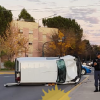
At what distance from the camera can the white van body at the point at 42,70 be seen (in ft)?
64.1

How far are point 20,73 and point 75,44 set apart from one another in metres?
67.1

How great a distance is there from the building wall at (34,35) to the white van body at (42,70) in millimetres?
55397

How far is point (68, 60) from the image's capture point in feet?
66.2

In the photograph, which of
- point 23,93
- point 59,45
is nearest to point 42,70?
point 23,93

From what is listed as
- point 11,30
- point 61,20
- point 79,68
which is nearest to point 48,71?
point 79,68

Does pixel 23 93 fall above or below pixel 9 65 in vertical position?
above

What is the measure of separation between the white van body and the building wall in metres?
55.4

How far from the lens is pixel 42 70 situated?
19609mm

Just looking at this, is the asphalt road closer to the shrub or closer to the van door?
the van door

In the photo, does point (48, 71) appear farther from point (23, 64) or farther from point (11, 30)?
point (11, 30)

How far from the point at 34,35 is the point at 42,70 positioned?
200ft

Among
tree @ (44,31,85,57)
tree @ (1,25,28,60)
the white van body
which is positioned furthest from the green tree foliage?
the white van body

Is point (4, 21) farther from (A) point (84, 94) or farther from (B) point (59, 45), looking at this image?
(A) point (84, 94)

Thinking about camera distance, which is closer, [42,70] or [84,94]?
[84,94]
